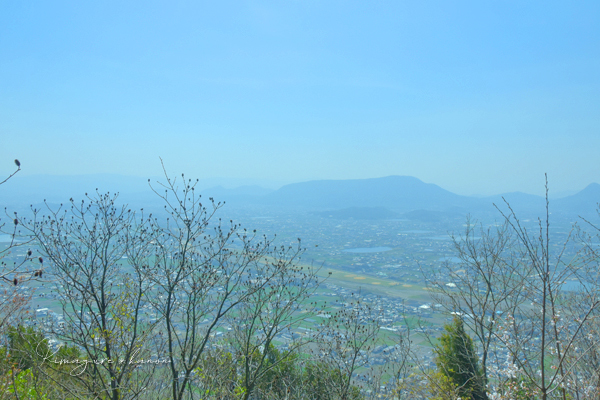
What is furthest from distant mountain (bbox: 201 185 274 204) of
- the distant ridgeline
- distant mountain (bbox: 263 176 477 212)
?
distant mountain (bbox: 263 176 477 212)

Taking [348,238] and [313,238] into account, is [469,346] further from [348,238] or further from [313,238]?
[348,238]

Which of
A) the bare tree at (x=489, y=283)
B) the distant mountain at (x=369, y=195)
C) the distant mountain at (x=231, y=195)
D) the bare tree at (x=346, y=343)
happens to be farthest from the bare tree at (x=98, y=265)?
the distant mountain at (x=369, y=195)

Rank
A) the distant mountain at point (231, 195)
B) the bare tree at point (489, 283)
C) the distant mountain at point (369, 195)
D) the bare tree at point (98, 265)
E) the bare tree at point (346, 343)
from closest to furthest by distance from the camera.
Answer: the bare tree at point (98, 265)
the bare tree at point (346, 343)
the bare tree at point (489, 283)
the distant mountain at point (231, 195)
the distant mountain at point (369, 195)

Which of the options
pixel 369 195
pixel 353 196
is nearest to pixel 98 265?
pixel 353 196

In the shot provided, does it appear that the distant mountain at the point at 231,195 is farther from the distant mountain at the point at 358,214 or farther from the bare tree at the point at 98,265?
the bare tree at the point at 98,265

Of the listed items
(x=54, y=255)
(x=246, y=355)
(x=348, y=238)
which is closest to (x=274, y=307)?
(x=246, y=355)

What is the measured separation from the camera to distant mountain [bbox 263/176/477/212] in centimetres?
11625

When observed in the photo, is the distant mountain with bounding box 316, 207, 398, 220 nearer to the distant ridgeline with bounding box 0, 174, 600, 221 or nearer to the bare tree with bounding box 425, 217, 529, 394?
the distant ridgeline with bounding box 0, 174, 600, 221

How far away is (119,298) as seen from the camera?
630 centimetres

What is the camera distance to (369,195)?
132m

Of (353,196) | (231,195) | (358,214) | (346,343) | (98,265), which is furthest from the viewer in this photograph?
(353,196)

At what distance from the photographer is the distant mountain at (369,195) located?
116 metres

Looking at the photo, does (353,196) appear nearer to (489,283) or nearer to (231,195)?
(231,195)

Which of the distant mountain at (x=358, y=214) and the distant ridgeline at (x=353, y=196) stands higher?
the distant ridgeline at (x=353, y=196)
